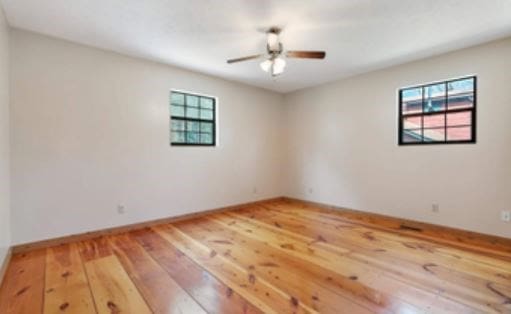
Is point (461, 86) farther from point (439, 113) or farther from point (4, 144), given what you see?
point (4, 144)

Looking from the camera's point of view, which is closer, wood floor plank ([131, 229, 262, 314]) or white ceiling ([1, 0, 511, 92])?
wood floor plank ([131, 229, 262, 314])

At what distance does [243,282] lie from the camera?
7.05ft

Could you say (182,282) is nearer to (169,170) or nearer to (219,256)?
(219,256)

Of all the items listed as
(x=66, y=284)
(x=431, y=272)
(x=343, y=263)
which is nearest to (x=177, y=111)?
(x=66, y=284)

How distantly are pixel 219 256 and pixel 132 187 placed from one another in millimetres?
1803

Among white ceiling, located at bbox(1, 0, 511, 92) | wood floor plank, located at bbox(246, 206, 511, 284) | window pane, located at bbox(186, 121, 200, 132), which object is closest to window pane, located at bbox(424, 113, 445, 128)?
white ceiling, located at bbox(1, 0, 511, 92)

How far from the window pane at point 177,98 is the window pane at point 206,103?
1.26 ft

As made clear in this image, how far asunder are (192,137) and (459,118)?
13.4 ft

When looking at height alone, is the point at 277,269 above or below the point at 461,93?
below

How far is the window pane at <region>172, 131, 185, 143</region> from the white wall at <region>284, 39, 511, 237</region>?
2.54 metres

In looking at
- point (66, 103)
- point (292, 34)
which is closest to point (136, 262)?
point (66, 103)

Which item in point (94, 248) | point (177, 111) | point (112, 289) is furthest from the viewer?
point (177, 111)

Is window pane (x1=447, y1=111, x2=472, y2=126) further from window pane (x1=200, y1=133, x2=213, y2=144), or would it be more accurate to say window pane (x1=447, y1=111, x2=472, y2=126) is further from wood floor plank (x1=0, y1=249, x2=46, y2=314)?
wood floor plank (x1=0, y1=249, x2=46, y2=314)

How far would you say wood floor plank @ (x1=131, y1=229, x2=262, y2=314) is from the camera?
1.81m
